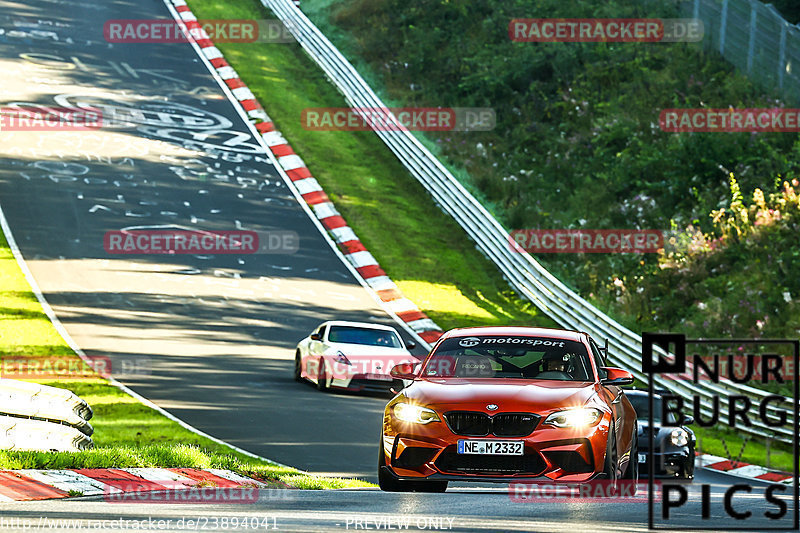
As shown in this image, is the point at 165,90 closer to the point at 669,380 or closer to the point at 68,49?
the point at 68,49

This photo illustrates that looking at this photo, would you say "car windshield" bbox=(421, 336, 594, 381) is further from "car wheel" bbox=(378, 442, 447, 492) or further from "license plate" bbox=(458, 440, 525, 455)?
"license plate" bbox=(458, 440, 525, 455)

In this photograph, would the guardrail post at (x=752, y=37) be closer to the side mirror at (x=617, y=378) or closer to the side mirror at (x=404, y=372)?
the side mirror at (x=617, y=378)

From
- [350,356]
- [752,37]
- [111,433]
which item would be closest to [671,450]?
[350,356]

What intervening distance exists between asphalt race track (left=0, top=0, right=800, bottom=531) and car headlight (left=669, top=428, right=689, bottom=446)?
30.8 inches

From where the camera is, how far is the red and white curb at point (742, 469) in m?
18.1

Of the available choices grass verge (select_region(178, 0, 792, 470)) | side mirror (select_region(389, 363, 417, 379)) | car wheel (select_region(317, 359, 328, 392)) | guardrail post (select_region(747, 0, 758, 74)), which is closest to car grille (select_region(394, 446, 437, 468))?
side mirror (select_region(389, 363, 417, 379))

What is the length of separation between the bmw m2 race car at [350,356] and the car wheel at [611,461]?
395 inches

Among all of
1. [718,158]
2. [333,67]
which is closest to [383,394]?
[718,158]

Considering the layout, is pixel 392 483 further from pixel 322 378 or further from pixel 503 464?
pixel 322 378

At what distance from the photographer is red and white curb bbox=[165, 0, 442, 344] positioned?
89.2ft

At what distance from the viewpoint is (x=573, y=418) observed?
9.76 metres

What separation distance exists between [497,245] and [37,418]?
18556mm

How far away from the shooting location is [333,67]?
40.8 metres

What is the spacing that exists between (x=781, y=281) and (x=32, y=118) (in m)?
21.0
